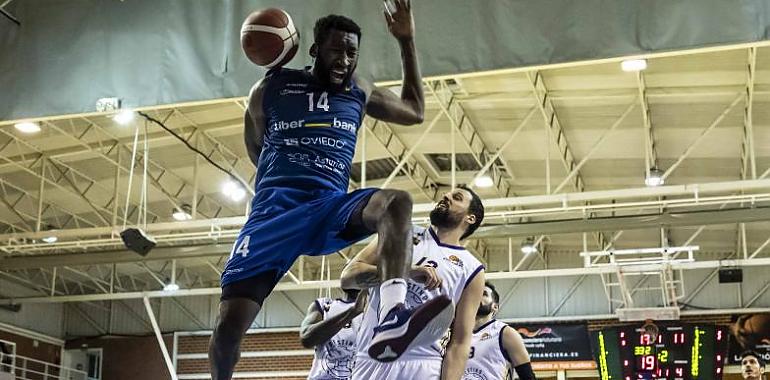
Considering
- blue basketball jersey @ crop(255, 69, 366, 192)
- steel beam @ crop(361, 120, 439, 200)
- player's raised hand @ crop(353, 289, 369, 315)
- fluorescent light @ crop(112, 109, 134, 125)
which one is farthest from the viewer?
steel beam @ crop(361, 120, 439, 200)

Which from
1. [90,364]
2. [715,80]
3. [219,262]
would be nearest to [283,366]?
[219,262]

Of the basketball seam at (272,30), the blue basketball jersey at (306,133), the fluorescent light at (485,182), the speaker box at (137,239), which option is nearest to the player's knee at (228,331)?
the blue basketball jersey at (306,133)

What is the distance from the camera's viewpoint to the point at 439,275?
18.8 ft

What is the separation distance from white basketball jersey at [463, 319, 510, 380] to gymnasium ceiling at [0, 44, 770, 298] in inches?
325

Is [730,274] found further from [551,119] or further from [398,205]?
[398,205]

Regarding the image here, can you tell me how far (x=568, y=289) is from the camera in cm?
2881

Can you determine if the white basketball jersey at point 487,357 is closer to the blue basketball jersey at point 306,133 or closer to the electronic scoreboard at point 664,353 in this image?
the blue basketball jersey at point 306,133

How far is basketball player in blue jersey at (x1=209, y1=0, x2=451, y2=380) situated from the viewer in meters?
4.55

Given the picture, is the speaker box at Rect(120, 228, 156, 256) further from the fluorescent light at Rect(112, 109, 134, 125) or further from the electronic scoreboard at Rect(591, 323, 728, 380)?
the electronic scoreboard at Rect(591, 323, 728, 380)

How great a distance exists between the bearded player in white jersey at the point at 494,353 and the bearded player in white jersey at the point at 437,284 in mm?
2082

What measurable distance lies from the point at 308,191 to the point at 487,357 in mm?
3872

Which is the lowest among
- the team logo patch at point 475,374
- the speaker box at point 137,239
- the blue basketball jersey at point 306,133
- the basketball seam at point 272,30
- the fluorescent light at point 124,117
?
the team logo patch at point 475,374

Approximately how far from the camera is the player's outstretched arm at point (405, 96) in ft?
16.6

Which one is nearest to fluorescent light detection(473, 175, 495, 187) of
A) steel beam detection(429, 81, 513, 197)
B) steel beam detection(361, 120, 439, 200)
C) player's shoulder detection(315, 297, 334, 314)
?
steel beam detection(429, 81, 513, 197)
